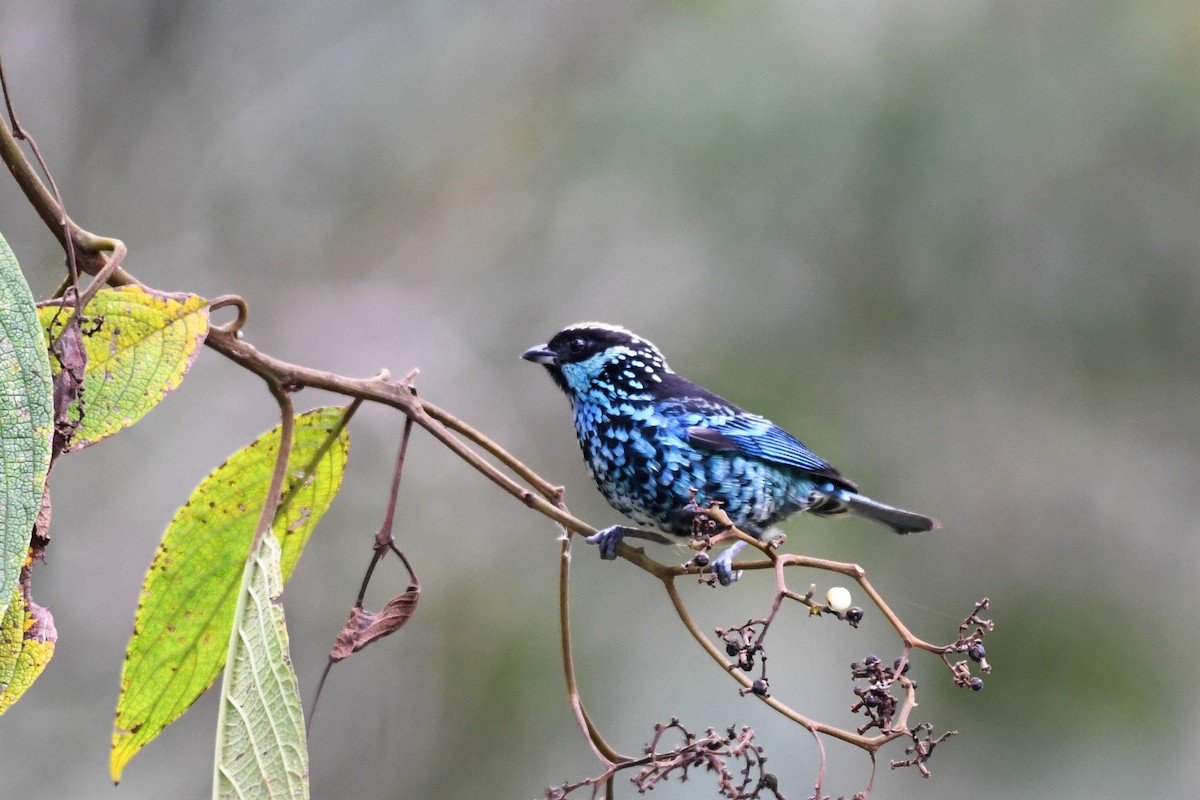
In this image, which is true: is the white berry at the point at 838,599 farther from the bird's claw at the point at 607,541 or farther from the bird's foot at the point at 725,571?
the bird's claw at the point at 607,541

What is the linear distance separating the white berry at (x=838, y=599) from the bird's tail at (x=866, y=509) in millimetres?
1552

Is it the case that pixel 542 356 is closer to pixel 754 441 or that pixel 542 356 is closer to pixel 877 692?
pixel 754 441

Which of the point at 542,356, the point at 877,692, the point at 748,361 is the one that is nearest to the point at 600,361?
the point at 542,356

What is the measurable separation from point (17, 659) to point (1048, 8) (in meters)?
6.61

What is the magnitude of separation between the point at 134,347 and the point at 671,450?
63.5 inches

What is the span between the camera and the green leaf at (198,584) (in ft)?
7.72

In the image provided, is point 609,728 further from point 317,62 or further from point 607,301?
point 317,62

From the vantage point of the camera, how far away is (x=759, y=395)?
636cm

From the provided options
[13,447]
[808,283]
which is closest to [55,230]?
[13,447]

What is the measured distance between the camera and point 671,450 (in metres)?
3.39

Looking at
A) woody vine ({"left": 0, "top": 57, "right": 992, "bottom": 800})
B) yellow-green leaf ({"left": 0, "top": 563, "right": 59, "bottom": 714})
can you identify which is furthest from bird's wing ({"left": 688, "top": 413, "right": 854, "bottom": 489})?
yellow-green leaf ({"left": 0, "top": 563, "right": 59, "bottom": 714})

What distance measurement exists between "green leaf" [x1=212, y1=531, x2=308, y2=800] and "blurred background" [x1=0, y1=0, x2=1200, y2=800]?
3.79 meters

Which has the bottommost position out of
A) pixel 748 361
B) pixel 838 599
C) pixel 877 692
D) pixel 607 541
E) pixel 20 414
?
pixel 877 692

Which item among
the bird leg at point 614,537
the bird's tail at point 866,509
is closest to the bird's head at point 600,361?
the bird leg at point 614,537
